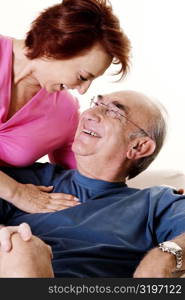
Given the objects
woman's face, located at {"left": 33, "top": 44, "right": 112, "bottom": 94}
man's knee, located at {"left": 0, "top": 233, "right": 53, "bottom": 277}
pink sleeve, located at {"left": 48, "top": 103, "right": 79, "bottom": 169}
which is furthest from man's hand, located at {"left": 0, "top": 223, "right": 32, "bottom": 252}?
pink sleeve, located at {"left": 48, "top": 103, "right": 79, "bottom": 169}

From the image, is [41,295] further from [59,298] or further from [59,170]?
[59,170]

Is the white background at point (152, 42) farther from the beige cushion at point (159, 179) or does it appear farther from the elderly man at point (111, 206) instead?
the elderly man at point (111, 206)

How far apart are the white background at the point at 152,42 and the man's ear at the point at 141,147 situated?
114 centimetres

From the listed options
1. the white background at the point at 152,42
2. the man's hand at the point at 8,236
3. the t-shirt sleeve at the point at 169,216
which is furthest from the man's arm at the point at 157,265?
the white background at the point at 152,42

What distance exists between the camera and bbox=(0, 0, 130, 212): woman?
1702 millimetres

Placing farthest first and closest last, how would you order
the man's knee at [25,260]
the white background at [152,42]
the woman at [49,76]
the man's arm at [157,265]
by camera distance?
the white background at [152,42], the woman at [49,76], the man's arm at [157,265], the man's knee at [25,260]

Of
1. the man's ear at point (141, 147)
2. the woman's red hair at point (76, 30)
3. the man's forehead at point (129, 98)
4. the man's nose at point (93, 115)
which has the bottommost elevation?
the man's ear at point (141, 147)

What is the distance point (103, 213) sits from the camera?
1718mm

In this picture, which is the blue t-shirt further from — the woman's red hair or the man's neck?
the woman's red hair

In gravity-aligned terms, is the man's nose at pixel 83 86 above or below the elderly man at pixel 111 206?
above

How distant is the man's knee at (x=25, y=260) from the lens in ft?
3.87

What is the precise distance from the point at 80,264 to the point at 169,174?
2.93 ft

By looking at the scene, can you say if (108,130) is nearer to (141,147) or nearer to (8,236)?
(141,147)

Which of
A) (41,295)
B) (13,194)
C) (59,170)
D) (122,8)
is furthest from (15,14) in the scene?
(41,295)
